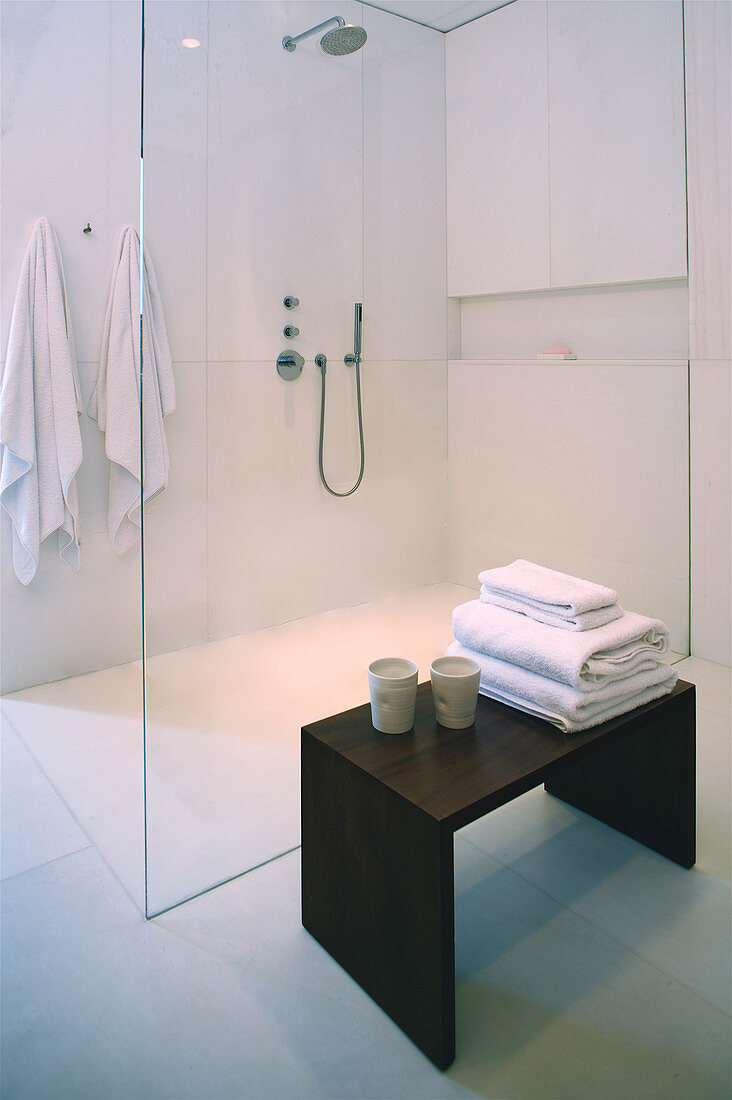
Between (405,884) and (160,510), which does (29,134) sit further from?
(405,884)

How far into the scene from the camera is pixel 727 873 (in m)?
1.77

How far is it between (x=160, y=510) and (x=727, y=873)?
1492 mm

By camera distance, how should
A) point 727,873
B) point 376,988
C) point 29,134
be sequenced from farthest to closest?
point 29,134, point 727,873, point 376,988

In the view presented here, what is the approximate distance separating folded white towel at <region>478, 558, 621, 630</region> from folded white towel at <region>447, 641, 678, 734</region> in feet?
0.42

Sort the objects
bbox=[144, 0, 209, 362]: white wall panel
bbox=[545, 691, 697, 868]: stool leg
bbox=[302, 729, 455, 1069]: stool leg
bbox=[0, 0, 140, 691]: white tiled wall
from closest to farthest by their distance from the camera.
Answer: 1. bbox=[302, 729, 455, 1069]: stool leg
2. bbox=[144, 0, 209, 362]: white wall panel
3. bbox=[545, 691, 697, 868]: stool leg
4. bbox=[0, 0, 140, 691]: white tiled wall

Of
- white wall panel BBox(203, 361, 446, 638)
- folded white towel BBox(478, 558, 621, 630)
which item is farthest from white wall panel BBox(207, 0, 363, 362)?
folded white towel BBox(478, 558, 621, 630)

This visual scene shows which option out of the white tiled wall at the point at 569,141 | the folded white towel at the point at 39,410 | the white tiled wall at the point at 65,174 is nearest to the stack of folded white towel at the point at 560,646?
the white tiled wall at the point at 569,141

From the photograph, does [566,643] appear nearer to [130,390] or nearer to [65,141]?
[130,390]

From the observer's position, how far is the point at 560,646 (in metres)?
1.57

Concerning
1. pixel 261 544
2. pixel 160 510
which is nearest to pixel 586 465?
pixel 261 544

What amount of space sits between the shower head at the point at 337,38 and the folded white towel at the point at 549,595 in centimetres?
113

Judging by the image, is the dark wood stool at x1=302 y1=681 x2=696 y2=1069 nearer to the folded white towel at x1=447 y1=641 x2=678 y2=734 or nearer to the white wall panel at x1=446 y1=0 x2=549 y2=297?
the folded white towel at x1=447 y1=641 x2=678 y2=734

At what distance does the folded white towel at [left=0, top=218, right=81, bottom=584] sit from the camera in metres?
2.37

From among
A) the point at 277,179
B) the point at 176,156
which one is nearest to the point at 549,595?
the point at 277,179
